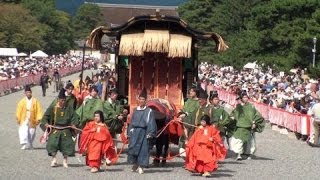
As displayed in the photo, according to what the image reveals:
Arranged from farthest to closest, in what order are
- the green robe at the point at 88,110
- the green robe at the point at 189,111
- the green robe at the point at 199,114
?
1. the green robe at the point at 88,110
2. the green robe at the point at 189,111
3. the green robe at the point at 199,114

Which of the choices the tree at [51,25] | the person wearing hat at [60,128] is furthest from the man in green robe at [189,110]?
the tree at [51,25]

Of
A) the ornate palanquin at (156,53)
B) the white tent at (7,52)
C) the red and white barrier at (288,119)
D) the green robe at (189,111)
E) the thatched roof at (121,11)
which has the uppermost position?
A: the thatched roof at (121,11)

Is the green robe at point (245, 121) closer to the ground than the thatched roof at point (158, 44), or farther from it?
closer to the ground

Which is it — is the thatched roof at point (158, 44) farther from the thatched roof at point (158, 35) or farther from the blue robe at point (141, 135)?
the blue robe at point (141, 135)

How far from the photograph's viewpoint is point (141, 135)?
1316 cm

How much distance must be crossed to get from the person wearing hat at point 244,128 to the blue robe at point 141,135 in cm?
297

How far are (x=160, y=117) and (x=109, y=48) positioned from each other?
467cm

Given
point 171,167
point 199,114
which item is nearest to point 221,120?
point 199,114

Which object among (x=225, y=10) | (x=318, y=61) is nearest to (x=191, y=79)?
(x=318, y=61)

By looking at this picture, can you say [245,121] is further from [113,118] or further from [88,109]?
[88,109]

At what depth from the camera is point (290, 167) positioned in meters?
14.5

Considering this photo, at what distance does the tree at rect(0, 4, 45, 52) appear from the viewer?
71.1m

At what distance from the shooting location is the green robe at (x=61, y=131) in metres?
13.6

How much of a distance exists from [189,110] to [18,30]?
192 feet
